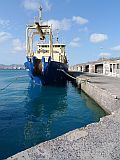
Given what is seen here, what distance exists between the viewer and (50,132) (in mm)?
11609

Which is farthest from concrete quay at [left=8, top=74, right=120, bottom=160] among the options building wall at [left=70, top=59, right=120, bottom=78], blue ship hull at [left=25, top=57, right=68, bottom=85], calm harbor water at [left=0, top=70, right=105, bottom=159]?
building wall at [left=70, top=59, right=120, bottom=78]

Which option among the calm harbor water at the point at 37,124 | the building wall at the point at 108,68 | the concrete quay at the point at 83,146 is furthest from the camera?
the building wall at the point at 108,68

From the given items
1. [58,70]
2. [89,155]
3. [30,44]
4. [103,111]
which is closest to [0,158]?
[89,155]

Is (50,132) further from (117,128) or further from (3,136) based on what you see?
(117,128)

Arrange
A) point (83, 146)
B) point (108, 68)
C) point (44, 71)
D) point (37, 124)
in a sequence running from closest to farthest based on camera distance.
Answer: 1. point (83, 146)
2. point (37, 124)
3. point (44, 71)
4. point (108, 68)

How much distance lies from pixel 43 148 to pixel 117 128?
96.7 inches

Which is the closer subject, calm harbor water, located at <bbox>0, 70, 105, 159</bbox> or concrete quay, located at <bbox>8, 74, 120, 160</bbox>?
concrete quay, located at <bbox>8, 74, 120, 160</bbox>

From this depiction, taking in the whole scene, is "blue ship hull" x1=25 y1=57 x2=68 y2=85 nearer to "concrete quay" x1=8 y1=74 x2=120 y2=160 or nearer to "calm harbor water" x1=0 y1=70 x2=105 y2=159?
"calm harbor water" x1=0 y1=70 x2=105 y2=159

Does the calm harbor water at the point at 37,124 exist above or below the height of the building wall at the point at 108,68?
below

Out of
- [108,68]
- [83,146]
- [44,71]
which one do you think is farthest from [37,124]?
[108,68]

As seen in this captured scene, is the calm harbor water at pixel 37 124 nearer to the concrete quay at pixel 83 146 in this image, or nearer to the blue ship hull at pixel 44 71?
the concrete quay at pixel 83 146

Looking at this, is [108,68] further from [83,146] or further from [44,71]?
[83,146]

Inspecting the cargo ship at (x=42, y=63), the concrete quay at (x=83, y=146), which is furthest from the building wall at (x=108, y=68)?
the concrete quay at (x=83, y=146)

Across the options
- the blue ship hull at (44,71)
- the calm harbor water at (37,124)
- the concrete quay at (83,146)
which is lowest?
the calm harbor water at (37,124)
